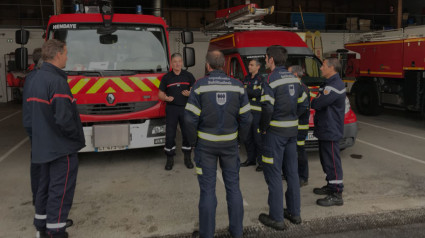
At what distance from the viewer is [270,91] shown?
3.57 metres

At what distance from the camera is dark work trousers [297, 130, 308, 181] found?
4531 millimetres

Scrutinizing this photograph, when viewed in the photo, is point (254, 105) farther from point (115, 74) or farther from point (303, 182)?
point (115, 74)

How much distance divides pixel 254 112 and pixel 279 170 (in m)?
1.84

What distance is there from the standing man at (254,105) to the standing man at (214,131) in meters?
2.06

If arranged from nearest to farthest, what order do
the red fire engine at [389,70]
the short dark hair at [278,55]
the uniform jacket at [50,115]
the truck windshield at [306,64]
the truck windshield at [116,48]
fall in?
the uniform jacket at [50,115] < the short dark hair at [278,55] < the truck windshield at [116,48] < the truck windshield at [306,64] < the red fire engine at [389,70]

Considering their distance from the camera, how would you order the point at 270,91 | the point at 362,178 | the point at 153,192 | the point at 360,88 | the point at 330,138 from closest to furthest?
the point at 270,91, the point at 330,138, the point at 153,192, the point at 362,178, the point at 360,88

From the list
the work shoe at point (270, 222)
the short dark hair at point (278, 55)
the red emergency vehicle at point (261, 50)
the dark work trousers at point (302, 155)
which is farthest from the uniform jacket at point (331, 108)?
the red emergency vehicle at point (261, 50)

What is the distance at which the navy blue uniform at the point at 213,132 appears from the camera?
3154 mm

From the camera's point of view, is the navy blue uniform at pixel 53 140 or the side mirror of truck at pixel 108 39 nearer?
the navy blue uniform at pixel 53 140

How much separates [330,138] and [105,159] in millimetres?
3940

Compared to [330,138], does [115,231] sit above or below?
below

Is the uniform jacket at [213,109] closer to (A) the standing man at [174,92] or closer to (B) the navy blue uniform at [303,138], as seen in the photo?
(B) the navy blue uniform at [303,138]

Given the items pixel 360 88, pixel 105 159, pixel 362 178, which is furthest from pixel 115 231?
pixel 360 88

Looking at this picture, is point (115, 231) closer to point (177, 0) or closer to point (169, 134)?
point (169, 134)
